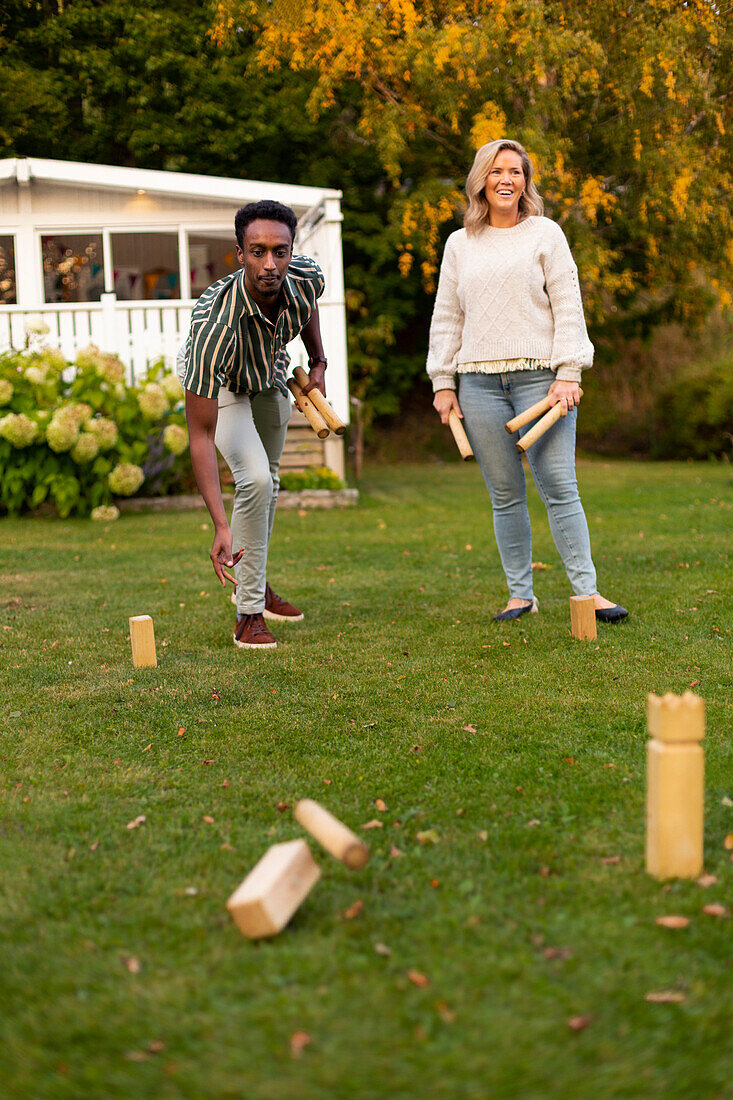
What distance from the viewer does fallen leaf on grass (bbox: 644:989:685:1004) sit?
164 centimetres

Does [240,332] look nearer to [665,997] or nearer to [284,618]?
[284,618]

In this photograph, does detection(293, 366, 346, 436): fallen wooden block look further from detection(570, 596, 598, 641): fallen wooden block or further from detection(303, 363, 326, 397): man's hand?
detection(570, 596, 598, 641): fallen wooden block

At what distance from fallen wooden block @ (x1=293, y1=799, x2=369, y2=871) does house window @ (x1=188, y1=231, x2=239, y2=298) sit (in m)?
12.7

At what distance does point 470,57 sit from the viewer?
1216 cm

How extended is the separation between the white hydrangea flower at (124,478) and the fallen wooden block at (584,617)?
5441 millimetres

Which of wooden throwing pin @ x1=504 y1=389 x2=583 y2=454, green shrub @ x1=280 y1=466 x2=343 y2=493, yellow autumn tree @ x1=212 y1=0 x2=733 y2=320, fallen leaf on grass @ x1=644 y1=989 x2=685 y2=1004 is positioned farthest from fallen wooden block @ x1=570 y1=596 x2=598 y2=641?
yellow autumn tree @ x1=212 y1=0 x2=733 y2=320

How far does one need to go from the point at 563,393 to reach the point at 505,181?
2.85 feet

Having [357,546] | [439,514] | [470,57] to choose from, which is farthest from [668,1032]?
[470,57]

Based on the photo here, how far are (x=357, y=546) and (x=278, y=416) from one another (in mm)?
2793

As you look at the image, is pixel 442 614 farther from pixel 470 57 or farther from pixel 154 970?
pixel 470 57

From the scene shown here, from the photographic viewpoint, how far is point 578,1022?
5.19 ft

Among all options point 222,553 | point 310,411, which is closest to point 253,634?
point 222,553

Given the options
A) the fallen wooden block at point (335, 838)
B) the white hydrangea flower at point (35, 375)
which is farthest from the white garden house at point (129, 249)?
the fallen wooden block at point (335, 838)

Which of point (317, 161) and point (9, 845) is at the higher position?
point (317, 161)
